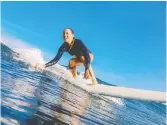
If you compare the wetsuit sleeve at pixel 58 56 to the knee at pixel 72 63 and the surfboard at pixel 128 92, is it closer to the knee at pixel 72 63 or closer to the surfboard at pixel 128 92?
the knee at pixel 72 63

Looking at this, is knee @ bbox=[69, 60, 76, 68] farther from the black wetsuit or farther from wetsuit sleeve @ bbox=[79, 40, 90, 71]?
wetsuit sleeve @ bbox=[79, 40, 90, 71]

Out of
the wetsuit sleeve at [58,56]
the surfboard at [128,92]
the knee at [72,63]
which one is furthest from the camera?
the knee at [72,63]

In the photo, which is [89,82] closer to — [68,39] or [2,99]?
[68,39]

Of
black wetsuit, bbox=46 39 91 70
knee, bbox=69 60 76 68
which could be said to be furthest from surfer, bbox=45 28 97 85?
knee, bbox=69 60 76 68

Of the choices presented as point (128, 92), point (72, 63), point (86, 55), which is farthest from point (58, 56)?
point (128, 92)

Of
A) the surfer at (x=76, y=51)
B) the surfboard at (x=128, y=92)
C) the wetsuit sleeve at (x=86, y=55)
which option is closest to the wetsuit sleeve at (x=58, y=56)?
the surfer at (x=76, y=51)

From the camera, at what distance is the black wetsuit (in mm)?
11586

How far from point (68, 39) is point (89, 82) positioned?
8.32ft

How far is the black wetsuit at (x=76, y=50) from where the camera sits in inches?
456

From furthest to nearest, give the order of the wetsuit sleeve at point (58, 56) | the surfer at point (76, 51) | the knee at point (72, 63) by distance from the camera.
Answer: the knee at point (72, 63)
the surfer at point (76, 51)
the wetsuit sleeve at point (58, 56)

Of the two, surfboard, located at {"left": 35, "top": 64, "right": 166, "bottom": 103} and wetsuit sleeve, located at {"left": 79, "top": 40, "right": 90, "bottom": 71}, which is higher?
wetsuit sleeve, located at {"left": 79, "top": 40, "right": 90, "bottom": 71}

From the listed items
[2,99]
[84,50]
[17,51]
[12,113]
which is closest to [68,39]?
[84,50]

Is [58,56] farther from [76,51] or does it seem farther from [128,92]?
[128,92]

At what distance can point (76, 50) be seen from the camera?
39.9 feet
